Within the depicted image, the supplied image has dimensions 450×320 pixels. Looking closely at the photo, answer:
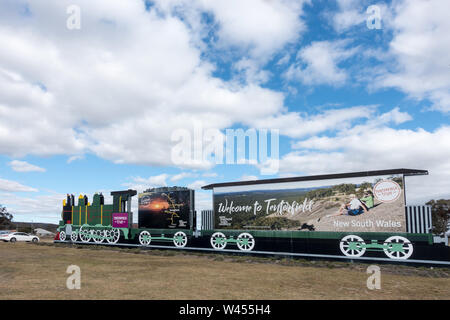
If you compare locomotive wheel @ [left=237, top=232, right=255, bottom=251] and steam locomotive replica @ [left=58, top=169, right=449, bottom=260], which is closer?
steam locomotive replica @ [left=58, top=169, right=449, bottom=260]

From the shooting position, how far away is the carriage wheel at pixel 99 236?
29.4 m

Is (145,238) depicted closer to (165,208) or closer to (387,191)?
(165,208)

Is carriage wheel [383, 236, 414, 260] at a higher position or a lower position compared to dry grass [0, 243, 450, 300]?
higher

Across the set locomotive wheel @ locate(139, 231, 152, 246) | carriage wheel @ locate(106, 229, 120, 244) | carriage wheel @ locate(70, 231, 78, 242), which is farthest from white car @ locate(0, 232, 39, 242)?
locomotive wheel @ locate(139, 231, 152, 246)

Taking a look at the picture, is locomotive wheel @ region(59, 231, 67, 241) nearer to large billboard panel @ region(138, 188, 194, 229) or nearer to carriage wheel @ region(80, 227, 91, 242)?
carriage wheel @ region(80, 227, 91, 242)

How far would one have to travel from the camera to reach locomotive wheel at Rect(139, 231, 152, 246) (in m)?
25.8

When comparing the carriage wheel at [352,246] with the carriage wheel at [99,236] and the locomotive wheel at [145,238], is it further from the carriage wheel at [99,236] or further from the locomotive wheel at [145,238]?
the carriage wheel at [99,236]

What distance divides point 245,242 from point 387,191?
330 inches

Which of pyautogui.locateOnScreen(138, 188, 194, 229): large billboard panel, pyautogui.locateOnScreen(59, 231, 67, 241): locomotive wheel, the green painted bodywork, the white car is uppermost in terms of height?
pyautogui.locateOnScreen(138, 188, 194, 229): large billboard panel

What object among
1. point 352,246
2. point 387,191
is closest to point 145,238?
point 352,246

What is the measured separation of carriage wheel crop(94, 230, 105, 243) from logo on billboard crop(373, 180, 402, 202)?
2157 cm
